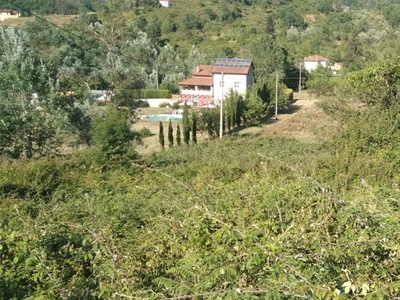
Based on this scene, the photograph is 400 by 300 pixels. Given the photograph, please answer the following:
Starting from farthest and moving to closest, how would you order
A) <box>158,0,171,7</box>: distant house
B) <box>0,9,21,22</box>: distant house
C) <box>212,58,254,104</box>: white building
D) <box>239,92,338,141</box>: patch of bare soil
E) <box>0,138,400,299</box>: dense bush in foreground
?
<box>158,0,171,7</box>: distant house
<box>0,9,21,22</box>: distant house
<box>212,58,254,104</box>: white building
<box>239,92,338,141</box>: patch of bare soil
<box>0,138,400,299</box>: dense bush in foreground

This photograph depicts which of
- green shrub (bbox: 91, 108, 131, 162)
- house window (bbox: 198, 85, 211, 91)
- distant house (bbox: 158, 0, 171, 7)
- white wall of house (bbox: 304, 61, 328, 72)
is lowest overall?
green shrub (bbox: 91, 108, 131, 162)

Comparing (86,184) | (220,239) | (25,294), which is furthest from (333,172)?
(25,294)

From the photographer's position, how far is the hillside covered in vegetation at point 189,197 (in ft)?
8.42

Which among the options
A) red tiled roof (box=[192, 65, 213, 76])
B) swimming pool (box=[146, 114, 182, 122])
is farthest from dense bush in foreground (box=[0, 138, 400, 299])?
red tiled roof (box=[192, 65, 213, 76])

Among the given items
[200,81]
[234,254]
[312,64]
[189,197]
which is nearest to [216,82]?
[200,81]

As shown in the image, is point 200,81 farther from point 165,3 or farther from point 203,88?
point 165,3

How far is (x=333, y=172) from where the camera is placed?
31.6ft

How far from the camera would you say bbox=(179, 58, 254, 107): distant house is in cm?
3916

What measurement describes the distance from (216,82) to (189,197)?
3575cm

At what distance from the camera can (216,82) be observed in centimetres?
3978

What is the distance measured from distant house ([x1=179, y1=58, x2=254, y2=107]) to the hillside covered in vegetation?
6271 mm

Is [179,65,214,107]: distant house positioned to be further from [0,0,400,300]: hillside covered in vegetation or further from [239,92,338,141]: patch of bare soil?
[239,92,338,141]: patch of bare soil

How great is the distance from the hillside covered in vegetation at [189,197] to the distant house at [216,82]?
20.6 feet

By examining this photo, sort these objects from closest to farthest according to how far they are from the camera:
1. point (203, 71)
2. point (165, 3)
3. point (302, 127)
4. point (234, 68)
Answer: point (302, 127) < point (234, 68) < point (203, 71) < point (165, 3)
